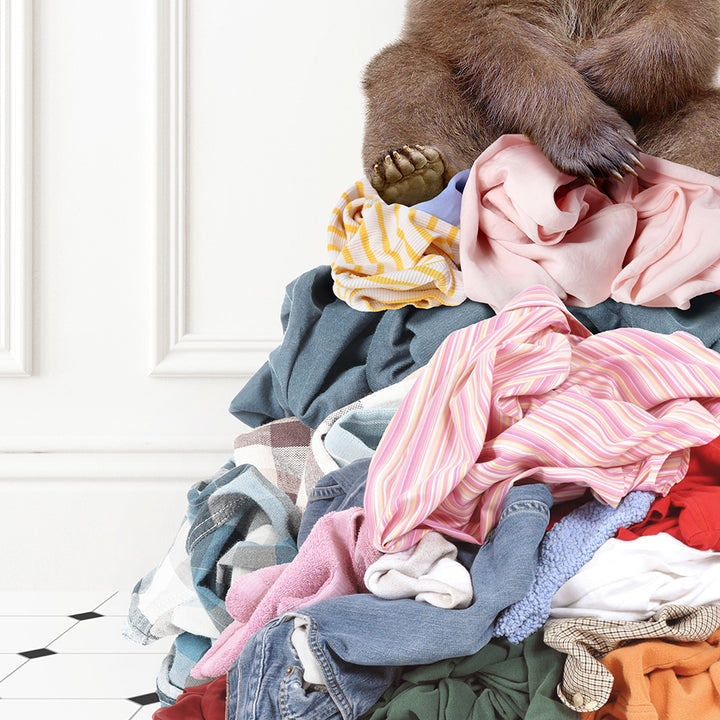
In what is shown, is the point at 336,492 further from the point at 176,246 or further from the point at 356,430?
the point at 176,246

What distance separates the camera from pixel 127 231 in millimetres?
1248

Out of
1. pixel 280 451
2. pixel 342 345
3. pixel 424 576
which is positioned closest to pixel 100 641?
pixel 280 451

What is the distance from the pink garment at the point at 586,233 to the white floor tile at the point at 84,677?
1.98 feet

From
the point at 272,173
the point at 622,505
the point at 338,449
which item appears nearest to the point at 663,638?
the point at 622,505

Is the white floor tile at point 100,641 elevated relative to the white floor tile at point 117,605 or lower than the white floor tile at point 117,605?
elevated

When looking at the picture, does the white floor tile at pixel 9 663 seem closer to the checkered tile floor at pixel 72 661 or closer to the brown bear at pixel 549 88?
the checkered tile floor at pixel 72 661

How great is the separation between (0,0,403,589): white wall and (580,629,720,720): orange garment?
920 millimetres

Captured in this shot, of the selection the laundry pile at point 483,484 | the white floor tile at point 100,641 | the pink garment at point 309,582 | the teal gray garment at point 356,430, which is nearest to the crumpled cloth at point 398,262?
the laundry pile at point 483,484

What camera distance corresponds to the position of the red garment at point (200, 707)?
444 mm

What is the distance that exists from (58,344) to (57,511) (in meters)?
0.29

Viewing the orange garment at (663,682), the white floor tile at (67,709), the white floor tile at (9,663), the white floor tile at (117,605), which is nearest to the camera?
the orange garment at (663,682)

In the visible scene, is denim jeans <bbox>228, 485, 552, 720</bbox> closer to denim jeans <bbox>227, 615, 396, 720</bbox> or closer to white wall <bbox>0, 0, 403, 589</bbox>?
denim jeans <bbox>227, 615, 396, 720</bbox>

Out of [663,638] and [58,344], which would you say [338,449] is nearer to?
[663,638]

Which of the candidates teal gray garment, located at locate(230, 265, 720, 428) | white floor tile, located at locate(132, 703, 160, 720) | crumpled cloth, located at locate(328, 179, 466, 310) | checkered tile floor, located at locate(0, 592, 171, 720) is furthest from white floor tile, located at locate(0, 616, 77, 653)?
crumpled cloth, located at locate(328, 179, 466, 310)
